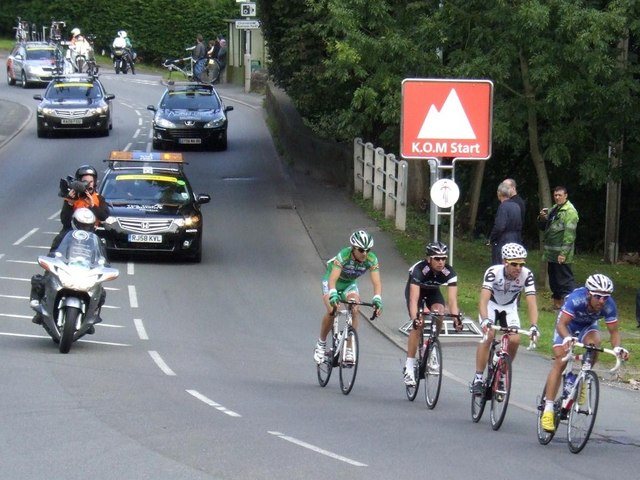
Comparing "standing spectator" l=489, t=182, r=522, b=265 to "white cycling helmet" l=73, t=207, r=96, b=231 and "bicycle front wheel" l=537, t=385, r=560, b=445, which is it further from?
"bicycle front wheel" l=537, t=385, r=560, b=445

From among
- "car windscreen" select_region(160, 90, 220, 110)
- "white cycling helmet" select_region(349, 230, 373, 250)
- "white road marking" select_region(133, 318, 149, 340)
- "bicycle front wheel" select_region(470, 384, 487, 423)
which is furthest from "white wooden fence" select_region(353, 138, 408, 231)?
"bicycle front wheel" select_region(470, 384, 487, 423)

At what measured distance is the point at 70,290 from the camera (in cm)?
1591

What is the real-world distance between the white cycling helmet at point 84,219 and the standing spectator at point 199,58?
44.1 metres

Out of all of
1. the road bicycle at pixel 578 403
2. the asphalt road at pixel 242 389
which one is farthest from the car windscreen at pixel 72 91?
the road bicycle at pixel 578 403

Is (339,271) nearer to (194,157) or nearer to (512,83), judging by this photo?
(512,83)

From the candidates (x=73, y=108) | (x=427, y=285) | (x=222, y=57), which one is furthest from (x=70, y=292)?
(x=222, y=57)

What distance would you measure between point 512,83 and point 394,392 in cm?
1116

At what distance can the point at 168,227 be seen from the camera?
2422 centimetres

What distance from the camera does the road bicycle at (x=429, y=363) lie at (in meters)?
13.4

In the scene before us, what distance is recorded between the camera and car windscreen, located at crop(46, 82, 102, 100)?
142 ft

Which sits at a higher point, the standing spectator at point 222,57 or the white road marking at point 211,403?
the standing spectator at point 222,57

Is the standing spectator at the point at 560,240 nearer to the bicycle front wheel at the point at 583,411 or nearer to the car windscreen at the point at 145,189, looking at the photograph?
the car windscreen at the point at 145,189

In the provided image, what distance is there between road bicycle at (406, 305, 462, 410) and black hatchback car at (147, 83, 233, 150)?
26876 mm

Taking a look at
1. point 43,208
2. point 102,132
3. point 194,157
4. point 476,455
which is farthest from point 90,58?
point 476,455
